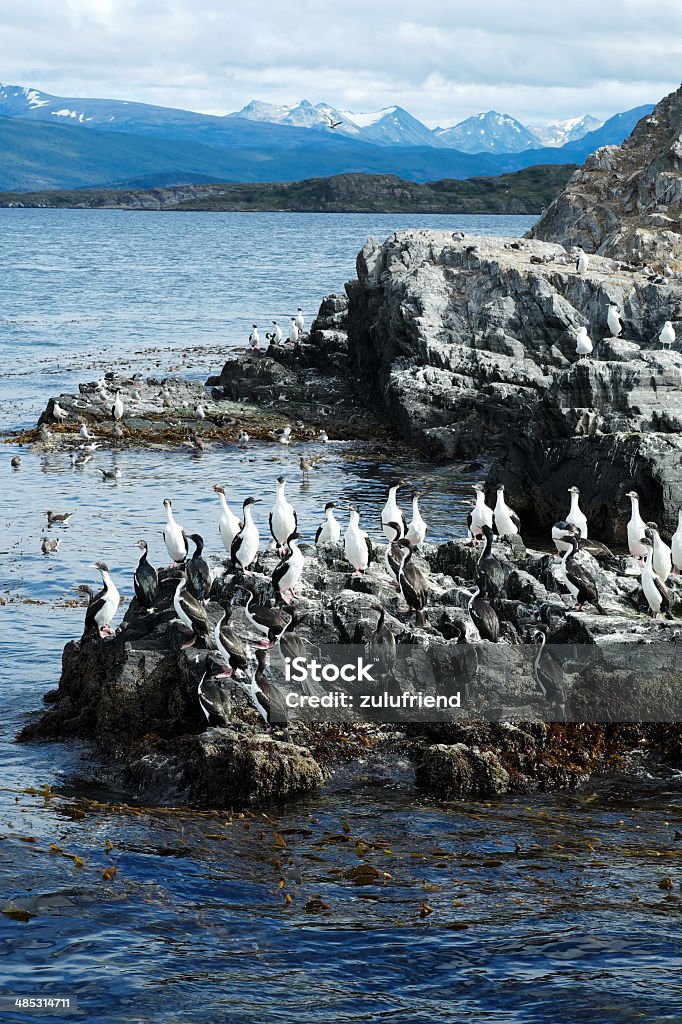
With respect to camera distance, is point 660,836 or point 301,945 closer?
point 301,945

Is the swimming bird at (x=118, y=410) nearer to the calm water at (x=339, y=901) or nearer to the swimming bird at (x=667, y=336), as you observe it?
the swimming bird at (x=667, y=336)

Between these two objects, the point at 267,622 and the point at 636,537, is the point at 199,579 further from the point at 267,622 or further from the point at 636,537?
the point at 636,537

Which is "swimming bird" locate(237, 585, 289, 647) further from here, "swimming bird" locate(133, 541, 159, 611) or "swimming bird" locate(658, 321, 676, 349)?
"swimming bird" locate(658, 321, 676, 349)

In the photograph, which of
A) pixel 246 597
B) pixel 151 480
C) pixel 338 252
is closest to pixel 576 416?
pixel 151 480

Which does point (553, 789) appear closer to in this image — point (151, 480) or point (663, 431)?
point (663, 431)

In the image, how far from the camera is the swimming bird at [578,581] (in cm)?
1659

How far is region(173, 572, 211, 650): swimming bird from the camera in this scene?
15273mm

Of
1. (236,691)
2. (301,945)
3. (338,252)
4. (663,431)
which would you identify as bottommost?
(301,945)

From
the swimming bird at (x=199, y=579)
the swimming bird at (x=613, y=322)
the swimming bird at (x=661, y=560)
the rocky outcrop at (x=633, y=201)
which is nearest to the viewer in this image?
the swimming bird at (x=199, y=579)

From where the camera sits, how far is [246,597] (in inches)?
654

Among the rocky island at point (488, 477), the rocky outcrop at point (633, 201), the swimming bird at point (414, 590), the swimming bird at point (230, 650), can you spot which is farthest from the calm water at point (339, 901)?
the rocky outcrop at point (633, 201)

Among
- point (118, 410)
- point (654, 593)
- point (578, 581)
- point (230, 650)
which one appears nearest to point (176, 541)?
point (230, 650)

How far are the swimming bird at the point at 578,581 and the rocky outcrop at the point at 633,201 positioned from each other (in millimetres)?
27366

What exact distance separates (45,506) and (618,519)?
14.5m
